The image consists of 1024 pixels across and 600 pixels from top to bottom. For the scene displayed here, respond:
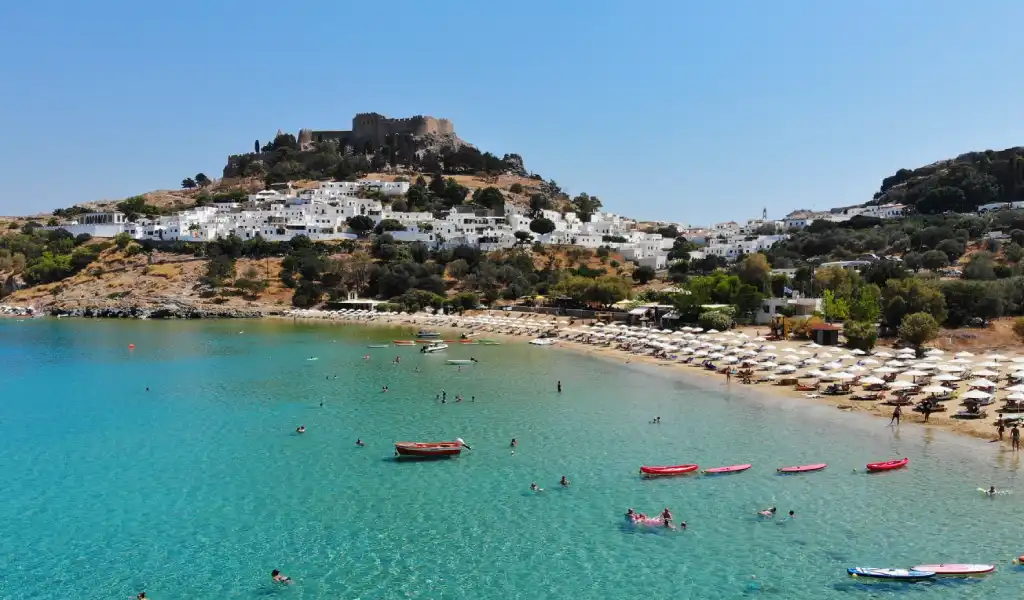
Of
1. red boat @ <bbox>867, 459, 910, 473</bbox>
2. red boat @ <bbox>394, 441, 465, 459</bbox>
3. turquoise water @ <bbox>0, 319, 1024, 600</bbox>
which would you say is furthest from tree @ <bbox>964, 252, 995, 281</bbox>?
red boat @ <bbox>394, 441, 465, 459</bbox>

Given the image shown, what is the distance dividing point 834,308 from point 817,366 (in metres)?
13.7

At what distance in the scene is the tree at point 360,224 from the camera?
363 feet

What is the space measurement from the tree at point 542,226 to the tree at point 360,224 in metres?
25.2

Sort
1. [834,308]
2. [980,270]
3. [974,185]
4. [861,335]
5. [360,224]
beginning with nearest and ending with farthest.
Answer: [861,335] → [834,308] → [980,270] → [360,224] → [974,185]

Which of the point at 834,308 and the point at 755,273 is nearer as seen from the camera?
the point at 834,308

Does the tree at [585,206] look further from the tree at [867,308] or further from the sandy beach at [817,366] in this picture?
the tree at [867,308]

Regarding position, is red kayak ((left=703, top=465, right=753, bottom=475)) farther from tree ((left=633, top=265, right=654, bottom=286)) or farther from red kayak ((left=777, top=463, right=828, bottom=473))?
tree ((left=633, top=265, right=654, bottom=286))

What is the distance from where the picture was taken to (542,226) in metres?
113

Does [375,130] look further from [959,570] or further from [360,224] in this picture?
[959,570]

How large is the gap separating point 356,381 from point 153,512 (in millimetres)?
21348

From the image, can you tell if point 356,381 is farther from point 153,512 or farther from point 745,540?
point 745,540

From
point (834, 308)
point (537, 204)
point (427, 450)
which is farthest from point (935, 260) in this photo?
point (537, 204)

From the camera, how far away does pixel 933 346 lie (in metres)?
44.9

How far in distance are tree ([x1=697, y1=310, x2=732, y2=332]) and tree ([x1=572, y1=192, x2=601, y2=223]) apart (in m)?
76.8
